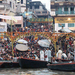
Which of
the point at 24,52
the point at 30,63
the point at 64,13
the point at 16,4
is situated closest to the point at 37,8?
the point at 16,4

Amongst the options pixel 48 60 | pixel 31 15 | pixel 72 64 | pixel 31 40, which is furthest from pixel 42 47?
pixel 31 15

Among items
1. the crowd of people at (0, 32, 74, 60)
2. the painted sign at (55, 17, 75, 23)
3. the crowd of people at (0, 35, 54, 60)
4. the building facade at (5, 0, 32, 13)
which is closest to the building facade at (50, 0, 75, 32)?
the painted sign at (55, 17, 75, 23)

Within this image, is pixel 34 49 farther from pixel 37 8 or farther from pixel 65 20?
pixel 37 8

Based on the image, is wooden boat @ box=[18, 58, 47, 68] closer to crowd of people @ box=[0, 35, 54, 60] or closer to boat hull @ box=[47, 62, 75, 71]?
boat hull @ box=[47, 62, 75, 71]

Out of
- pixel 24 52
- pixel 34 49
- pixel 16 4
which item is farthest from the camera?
pixel 16 4

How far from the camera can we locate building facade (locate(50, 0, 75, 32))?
4112cm

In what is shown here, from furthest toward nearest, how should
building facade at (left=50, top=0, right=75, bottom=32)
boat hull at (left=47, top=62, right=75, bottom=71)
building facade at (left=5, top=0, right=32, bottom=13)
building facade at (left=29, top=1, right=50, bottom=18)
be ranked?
building facade at (left=29, top=1, right=50, bottom=18)
building facade at (left=5, top=0, right=32, bottom=13)
building facade at (left=50, top=0, right=75, bottom=32)
boat hull at (left=47, top=62, right=75, bottom=71)

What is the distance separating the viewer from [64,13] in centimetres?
4125

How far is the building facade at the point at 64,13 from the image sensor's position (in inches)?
1619

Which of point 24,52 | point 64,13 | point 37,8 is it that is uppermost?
point 37,8

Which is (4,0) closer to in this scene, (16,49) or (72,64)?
(16,49)

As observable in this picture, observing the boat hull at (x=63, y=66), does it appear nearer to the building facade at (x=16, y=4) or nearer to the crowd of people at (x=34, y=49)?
the crowd of people at (x=34, y=49)

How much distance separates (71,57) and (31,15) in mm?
24632

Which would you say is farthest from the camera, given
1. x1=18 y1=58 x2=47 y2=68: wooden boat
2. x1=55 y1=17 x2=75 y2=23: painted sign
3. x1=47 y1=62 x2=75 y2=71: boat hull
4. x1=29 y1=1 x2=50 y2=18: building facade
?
x1=29 y1=1 x2=50 y2=18: building facade
